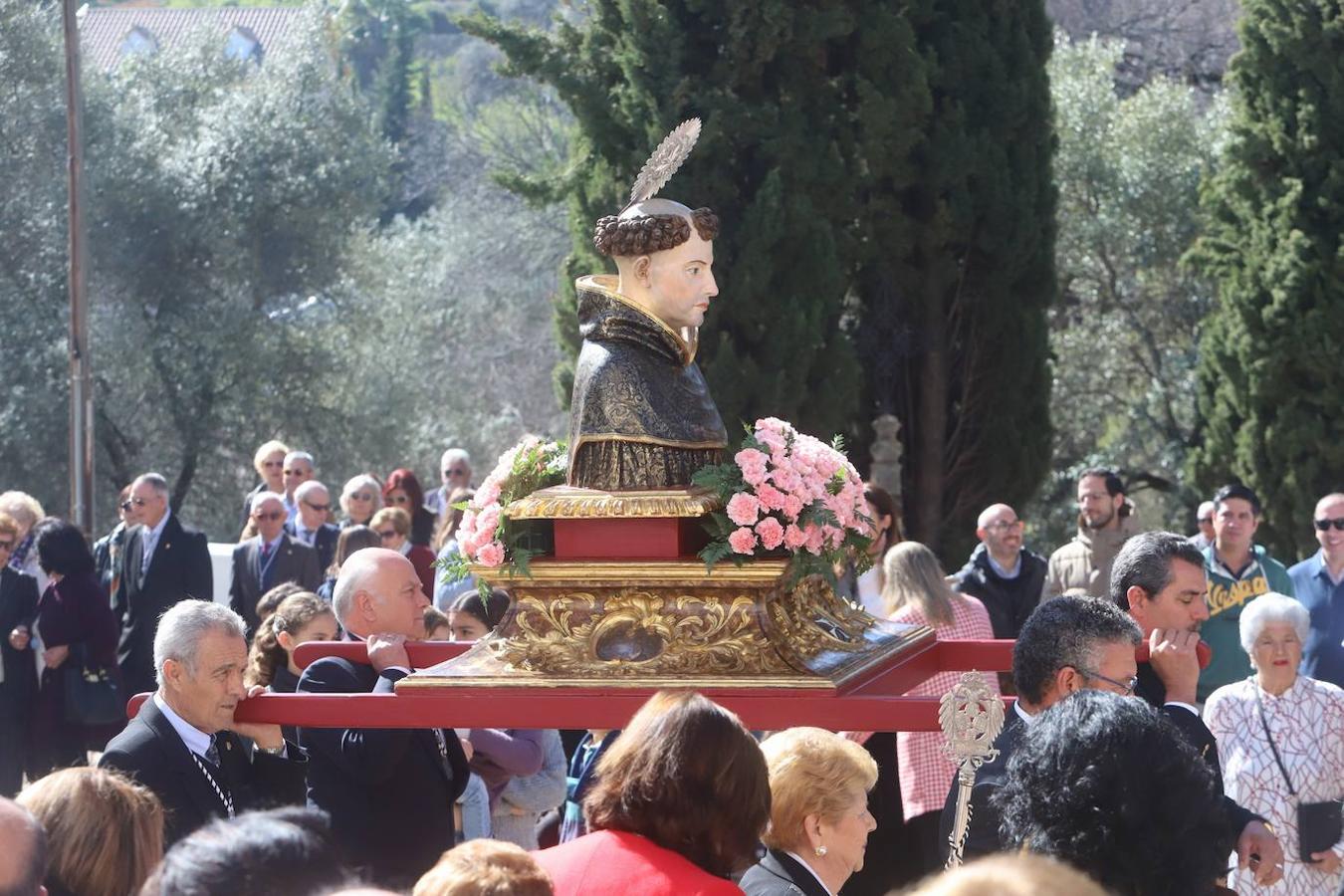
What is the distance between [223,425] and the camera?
19.3 metres

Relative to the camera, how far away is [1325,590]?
27.7 ft

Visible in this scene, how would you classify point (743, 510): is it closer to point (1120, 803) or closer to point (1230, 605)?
point (1120, 803)

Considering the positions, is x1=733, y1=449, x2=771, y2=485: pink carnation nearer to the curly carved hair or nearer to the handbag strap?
the curly carved hair

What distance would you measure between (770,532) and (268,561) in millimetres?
5771

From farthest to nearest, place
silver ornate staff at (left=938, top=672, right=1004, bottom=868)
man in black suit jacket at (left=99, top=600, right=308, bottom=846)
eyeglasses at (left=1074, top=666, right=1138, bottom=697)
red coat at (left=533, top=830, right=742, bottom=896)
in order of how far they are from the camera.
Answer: man in black suit jacket at (left=99, top=600, right=308, bottom=846), eyeglasses at (left=1074, top=666, right=1138, bottom=697), silver ornate staff at (left=938, top=672, right=1004, bottom=868), red coat at (left=533, top=830, right=742, bottom=896)

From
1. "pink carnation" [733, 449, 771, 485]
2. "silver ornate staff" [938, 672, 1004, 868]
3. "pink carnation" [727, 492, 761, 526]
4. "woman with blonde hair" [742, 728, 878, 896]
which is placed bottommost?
"woman with blonde hair" [742, 728, 878, 896]

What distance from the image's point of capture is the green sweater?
25.1 feet

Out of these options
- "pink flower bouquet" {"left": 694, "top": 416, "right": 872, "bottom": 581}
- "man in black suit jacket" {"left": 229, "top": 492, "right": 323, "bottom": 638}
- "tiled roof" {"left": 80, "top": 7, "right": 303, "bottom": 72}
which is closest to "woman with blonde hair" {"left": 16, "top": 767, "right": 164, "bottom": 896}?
"pink flower bouquet" {"left": 694, "top": 416, "right": 872, "bottom": 581}

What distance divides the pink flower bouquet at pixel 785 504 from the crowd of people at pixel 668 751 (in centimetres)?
76

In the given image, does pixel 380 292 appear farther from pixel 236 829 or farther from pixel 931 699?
pixel 236 829

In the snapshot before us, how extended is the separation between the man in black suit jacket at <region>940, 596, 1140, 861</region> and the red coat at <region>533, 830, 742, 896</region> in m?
0.95

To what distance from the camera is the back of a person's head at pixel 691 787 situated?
328 centimetres

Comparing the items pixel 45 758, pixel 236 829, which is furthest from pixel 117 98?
pixel 236 829

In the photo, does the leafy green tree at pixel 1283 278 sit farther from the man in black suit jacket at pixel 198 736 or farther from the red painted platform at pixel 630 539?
the man in black suit jacket at pixel 198 736
